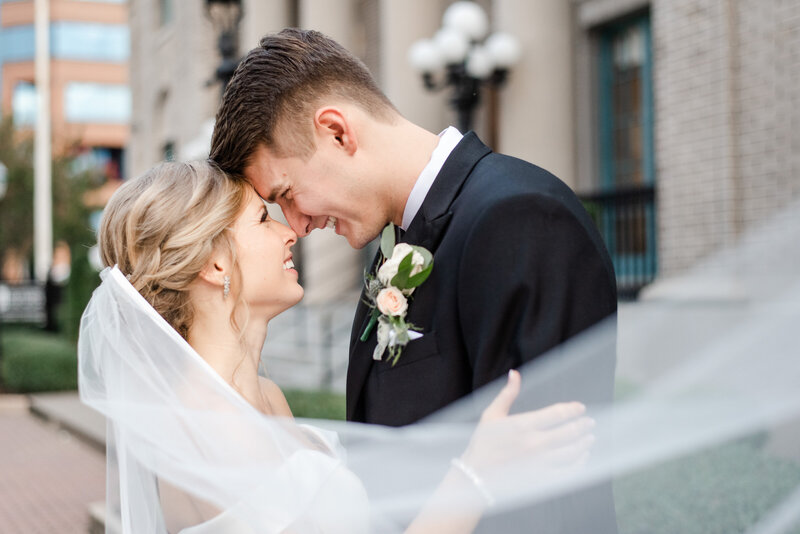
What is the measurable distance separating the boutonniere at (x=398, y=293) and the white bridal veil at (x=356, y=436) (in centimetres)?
21

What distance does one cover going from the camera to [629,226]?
10180mm

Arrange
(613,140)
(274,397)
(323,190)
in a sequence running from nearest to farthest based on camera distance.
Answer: (323,190)
(274,397)
(613,140)

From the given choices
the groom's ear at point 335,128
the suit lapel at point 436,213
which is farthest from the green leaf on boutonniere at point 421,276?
the groom's ear at point 335,128

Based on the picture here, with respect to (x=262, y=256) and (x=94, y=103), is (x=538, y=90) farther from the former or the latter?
(x=94, y=103)

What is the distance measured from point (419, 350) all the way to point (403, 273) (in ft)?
0.67

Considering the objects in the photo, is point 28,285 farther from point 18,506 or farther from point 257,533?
point 257,533

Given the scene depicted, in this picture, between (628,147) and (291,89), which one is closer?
(291,89)

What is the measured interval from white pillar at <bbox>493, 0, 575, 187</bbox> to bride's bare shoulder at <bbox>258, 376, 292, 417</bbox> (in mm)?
8432

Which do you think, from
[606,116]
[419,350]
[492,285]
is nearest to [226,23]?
[606,116]

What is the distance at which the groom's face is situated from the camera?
2.38 meters

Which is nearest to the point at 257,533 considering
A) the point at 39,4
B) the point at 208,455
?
the point at 208,455

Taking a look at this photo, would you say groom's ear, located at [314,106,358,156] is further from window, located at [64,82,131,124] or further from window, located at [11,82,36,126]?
window, located at [11,82,36,126]

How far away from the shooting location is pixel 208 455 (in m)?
2.38

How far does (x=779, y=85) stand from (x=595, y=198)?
Result: 9.85 feet
